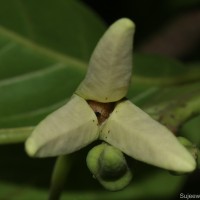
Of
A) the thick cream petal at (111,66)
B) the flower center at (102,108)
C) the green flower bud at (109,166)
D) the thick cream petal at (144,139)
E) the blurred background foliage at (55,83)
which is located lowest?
the blurred background foliage at (55,83)

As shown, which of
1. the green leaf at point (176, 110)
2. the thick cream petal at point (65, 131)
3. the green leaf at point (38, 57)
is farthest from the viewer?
the green leaf at point (38, 57)

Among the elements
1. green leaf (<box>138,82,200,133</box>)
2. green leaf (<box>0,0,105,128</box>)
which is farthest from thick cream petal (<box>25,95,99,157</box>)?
green leaf (<box>0,0,105,128</box>)

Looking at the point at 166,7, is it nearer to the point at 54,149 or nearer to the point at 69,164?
the point at 69,164

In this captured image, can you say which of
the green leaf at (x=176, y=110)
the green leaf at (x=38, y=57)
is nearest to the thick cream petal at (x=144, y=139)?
the green leaf at (x=176, y=110)

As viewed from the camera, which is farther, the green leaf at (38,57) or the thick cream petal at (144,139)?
the green leaf at (38,57)

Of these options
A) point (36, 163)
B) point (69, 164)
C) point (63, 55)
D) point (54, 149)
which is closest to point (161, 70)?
point (63, 55)

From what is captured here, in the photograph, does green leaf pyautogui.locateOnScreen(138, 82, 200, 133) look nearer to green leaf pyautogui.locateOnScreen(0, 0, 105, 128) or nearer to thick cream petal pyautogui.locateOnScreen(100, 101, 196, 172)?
thick cream petal pyautogui.locateOnScreen(100, 101, 196, 172)

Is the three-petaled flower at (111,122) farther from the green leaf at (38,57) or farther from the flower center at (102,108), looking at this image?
the green leaf at (38,57)
